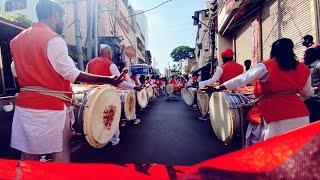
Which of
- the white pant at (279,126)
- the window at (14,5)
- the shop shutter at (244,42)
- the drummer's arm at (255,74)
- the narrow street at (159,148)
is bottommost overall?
the narrow street at (159,148)

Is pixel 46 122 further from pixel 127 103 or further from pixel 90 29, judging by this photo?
pixel 90 29

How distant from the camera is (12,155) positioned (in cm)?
449

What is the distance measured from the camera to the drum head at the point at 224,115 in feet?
15.4

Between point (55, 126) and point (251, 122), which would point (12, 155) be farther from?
point (251, 122)

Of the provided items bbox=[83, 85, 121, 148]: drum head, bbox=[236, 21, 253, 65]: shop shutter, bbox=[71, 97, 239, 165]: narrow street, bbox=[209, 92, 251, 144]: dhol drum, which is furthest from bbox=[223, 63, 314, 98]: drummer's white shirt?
bbox=[236, 21, 253, 65]: shop shutter

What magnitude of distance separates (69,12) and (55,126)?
2746 cm

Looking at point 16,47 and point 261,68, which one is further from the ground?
point 16,47

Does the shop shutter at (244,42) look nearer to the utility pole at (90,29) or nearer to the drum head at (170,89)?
the drum head at (170,89)

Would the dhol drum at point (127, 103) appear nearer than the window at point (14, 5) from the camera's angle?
Yes

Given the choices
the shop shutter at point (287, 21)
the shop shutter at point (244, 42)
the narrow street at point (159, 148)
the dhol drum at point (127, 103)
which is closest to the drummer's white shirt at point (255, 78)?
the narrow street at point (159, 148)

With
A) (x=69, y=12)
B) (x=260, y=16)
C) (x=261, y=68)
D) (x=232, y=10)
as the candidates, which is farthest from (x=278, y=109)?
(x=69, y=12)

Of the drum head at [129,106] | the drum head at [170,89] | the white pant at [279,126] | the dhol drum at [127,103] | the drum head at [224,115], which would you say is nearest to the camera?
the white pant at [279,126]

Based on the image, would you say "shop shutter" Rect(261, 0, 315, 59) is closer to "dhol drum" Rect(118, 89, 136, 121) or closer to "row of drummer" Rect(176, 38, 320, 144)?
"dhol drum" Rect(118, 89, 136, 121)

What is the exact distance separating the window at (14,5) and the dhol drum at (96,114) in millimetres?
26808
